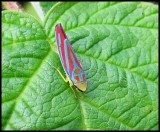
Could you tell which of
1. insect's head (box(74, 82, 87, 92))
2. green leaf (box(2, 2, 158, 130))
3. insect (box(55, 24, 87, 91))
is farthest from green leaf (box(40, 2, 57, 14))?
insect's head (box(74, 82, 87, 92))

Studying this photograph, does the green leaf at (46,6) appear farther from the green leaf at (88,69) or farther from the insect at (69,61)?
the insect at (69,61)

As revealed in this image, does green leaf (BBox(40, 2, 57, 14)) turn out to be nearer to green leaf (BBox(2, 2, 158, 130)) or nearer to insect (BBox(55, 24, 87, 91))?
green leaf (BBox(2, 2, 158, 130))

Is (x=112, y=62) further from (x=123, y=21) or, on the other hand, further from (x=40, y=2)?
(x=40, y=2)

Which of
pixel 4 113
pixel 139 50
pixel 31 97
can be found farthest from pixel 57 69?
pixel 139 50

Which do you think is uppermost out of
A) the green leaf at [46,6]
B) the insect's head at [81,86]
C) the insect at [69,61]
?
the green leaf at [46,6]

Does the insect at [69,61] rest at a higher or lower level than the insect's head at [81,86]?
higher

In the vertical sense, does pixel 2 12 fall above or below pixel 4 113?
above

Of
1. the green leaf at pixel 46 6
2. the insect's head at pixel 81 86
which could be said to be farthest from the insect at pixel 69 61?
the green leaf at pixel 46 6
